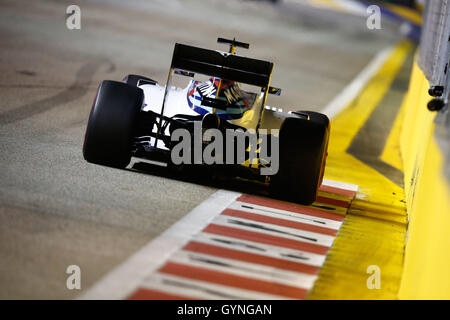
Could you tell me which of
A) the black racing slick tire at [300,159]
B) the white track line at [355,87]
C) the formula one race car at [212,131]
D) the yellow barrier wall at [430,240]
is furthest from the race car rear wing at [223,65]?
the white track line at [355,87]

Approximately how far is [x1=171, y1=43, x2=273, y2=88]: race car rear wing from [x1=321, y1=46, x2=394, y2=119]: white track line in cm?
719

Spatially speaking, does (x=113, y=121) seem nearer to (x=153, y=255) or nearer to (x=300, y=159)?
(x=300, y=159)

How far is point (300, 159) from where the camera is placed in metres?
8.01

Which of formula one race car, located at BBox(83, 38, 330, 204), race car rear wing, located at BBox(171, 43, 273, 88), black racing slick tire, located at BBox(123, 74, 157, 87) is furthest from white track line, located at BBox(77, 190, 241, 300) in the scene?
black racing slick tire, located at BBox(123, 74, 157, 87)

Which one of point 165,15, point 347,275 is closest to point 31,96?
point 347,275

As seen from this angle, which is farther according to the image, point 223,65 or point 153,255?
point 223,65

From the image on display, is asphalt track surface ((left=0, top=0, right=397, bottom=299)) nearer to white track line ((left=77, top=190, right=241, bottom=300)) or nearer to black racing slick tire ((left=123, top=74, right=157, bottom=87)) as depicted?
white track line ((left=77, top=190, right=241, bottom=300))

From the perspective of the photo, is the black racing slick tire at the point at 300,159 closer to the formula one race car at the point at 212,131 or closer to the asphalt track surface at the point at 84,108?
the formula one race car at the point at 212,131

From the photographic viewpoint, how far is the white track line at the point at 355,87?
16.5 m

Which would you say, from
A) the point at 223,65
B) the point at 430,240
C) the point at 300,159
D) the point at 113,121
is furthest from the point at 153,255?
the point at 223,65

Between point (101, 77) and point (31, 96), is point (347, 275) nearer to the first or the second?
point (31, 96)

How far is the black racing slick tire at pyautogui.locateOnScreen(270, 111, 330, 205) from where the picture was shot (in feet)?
26.3

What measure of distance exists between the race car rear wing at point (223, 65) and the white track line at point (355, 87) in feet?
23.6

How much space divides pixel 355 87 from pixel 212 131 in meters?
12.8
